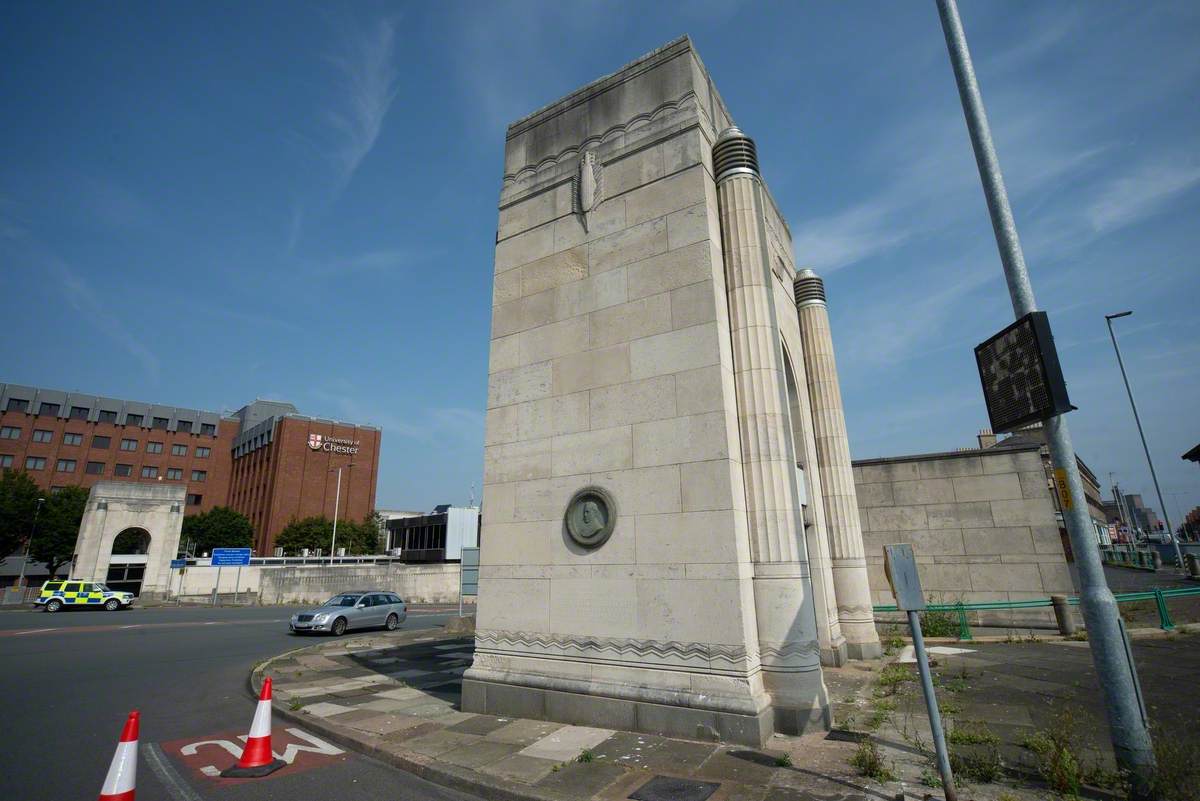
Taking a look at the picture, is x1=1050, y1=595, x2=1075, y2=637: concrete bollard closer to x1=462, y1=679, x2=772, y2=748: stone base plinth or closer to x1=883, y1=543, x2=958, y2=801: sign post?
x1=462, y1=679, x2=772, y2=748: stone base plinth

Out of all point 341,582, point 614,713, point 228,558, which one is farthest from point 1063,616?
point 228,558

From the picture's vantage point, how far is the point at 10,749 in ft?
26.6

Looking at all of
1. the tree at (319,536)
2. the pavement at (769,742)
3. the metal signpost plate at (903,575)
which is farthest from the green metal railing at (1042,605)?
the tree at (319,536)

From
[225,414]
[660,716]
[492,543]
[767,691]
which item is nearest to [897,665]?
[767,691]

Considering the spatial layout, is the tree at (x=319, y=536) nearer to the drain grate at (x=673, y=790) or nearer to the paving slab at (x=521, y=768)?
the paving slab at (x=521, y=768)

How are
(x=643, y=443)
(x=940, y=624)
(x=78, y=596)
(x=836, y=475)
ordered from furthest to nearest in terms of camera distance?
(x=78, y=596)
(x=940, y=624)
(x=836, y=475)
(x=643, y=443)

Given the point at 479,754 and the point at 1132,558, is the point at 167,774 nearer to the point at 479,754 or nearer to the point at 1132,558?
the point at 479,754

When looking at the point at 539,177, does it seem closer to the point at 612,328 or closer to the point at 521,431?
the point at 612,328

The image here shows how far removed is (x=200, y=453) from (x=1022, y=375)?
382ft

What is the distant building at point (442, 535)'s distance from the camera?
66.8m

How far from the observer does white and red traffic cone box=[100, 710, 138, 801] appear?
4898mm

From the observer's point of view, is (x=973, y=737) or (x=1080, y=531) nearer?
(x=1080, y=531)

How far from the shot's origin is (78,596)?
3612cm

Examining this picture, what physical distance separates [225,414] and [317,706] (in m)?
112
